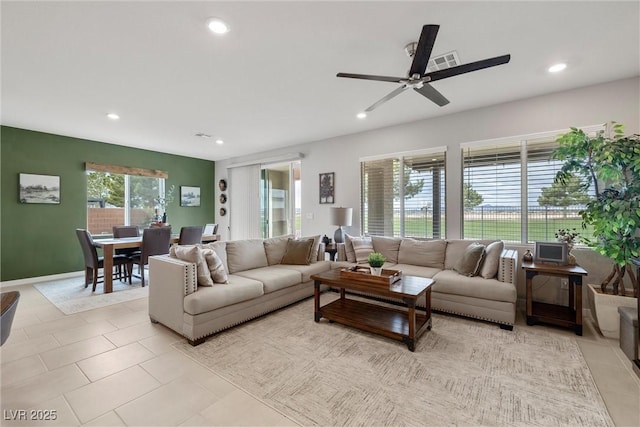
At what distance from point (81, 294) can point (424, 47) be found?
5359mm

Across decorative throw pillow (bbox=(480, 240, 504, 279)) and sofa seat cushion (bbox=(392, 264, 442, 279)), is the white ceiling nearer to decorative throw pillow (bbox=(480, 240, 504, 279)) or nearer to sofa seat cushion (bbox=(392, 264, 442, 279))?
decorative throw pillow (bbox=(480, 240, 504, 279))

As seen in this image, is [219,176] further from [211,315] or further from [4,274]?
[211,315]

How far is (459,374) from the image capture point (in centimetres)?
212

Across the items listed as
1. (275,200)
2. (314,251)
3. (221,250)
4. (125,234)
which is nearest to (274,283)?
(221,250)

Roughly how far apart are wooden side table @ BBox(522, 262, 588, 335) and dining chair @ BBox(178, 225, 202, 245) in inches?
192

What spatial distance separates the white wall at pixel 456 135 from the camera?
10.3 feet

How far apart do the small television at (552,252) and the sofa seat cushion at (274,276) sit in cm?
286

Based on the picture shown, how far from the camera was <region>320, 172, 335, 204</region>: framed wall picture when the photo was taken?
5367mm

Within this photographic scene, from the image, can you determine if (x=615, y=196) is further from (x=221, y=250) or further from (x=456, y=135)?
(x=221, y=250)

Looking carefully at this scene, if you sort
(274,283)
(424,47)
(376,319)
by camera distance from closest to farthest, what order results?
(424,47), (376,319), (274,283)

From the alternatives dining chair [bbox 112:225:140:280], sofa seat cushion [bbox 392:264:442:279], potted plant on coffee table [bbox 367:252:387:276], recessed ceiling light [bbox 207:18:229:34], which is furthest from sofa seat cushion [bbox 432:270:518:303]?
dining chair [bbox 112:225:140:280]

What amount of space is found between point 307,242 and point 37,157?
5.04m

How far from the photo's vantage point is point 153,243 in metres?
4.53

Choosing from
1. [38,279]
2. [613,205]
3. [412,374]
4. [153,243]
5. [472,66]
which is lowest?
[412,374]
